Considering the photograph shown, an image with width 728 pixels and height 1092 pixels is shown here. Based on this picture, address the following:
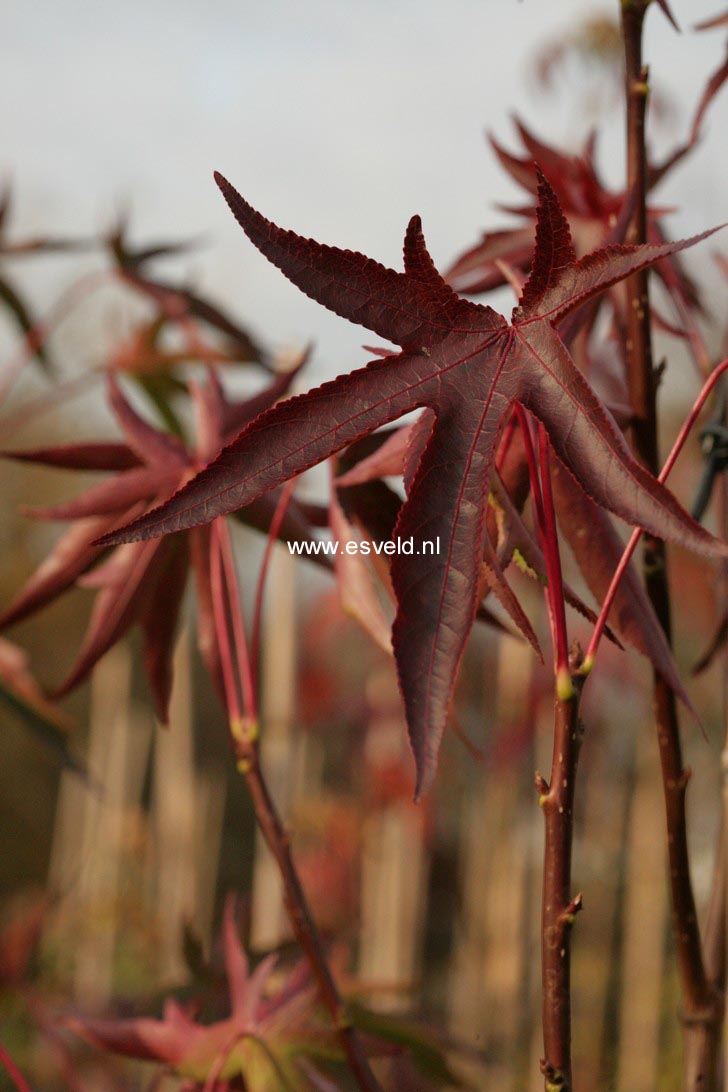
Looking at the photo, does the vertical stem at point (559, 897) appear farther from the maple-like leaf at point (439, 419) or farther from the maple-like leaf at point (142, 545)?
the maple-like leaf at point (142, 545)

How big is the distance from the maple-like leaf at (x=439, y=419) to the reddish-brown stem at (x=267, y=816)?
0.21 m

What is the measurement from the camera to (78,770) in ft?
2.13

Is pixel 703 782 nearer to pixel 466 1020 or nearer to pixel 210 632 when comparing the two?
pixel 466 1020

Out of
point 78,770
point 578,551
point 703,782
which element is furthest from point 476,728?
point 578,551

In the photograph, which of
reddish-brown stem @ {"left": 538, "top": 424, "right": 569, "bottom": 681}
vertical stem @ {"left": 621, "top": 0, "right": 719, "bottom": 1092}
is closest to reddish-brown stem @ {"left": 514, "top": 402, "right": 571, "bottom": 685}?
reddish-brown stem @ {"left": 538, "top": 424, "right": 569, "bottom": 681}

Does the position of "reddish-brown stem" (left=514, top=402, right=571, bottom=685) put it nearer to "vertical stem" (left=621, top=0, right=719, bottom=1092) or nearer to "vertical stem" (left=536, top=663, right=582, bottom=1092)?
"vertical stem" (left=536, top=663, right=582, bottom=1092)

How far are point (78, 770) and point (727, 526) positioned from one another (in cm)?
39

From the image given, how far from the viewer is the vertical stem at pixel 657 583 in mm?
435

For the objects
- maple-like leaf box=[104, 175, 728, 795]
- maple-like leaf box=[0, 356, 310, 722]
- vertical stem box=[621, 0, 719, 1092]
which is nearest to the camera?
maple-like leaf box=[104, 175, 728, 795]

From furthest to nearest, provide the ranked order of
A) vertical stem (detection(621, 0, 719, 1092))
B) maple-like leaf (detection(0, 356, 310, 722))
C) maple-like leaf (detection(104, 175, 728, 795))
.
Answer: maple-like leaf (detection(0, 356, 310, 722)) → vertical stem (detection(621, 0, 719, 1092)) → maple-like leaf (detection(104, 175, 728, 795))

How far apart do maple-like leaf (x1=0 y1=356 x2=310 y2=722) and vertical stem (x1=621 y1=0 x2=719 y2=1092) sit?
163mm

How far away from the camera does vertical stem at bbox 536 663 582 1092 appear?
31cm

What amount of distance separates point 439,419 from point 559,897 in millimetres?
142

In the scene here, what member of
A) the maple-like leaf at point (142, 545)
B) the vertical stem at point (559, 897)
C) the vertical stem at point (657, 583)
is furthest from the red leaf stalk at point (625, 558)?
the maple-like leaf at point (142, 545)
